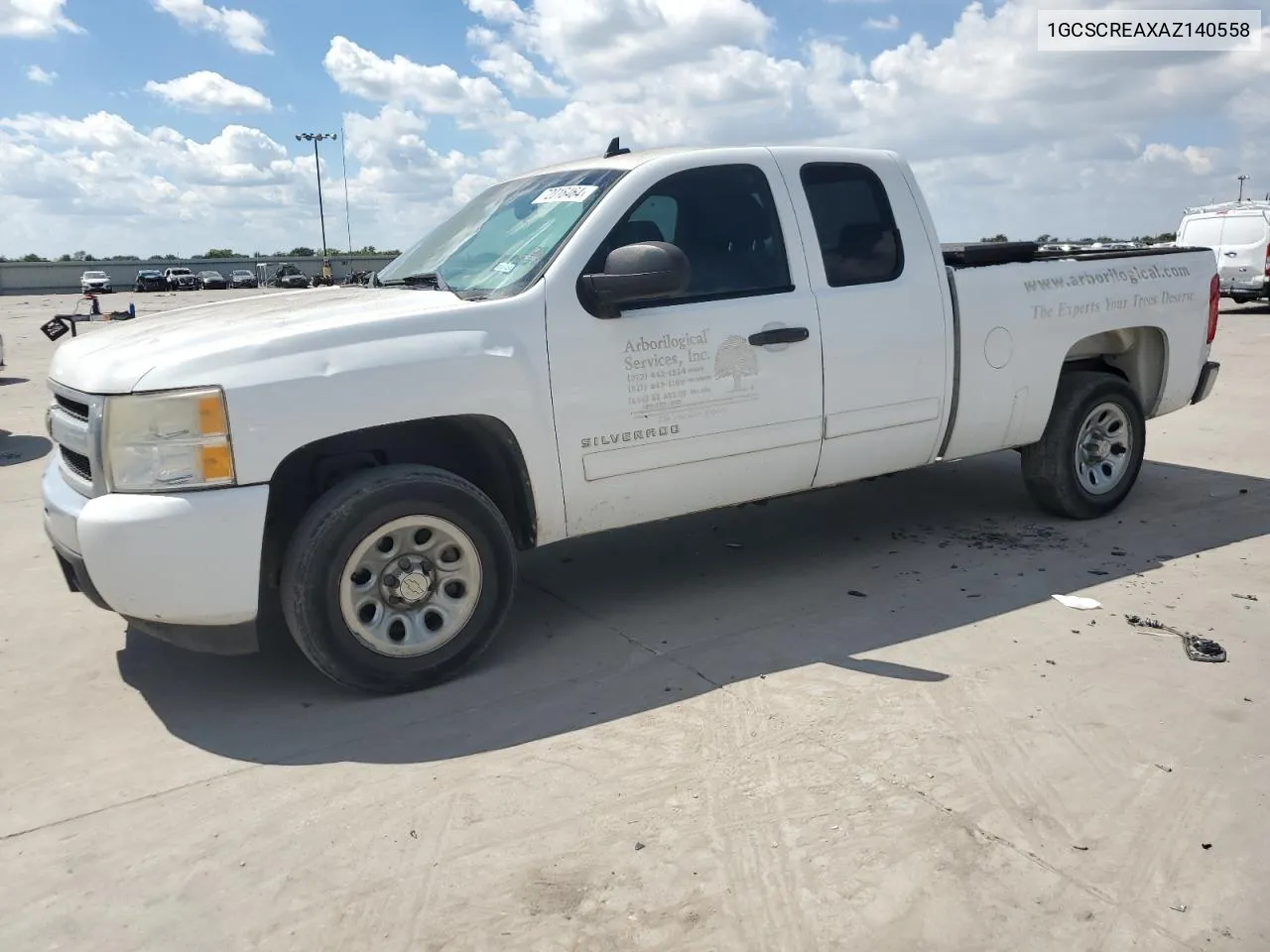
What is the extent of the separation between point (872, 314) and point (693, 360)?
3.43 ft

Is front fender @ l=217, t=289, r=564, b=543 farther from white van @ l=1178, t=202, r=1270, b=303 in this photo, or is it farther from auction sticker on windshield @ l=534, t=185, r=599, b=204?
white van @ l=1178, t=202, r=1270, b=303

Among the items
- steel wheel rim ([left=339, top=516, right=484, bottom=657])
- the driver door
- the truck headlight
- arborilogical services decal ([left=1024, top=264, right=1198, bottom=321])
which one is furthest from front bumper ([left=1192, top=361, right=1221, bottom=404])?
the truck headlight

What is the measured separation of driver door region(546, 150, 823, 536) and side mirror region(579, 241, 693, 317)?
171 millimetres

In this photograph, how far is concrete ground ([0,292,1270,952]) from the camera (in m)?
2.76

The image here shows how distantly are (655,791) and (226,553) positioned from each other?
67.4 inches

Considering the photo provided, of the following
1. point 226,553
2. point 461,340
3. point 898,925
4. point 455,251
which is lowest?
point 898,925

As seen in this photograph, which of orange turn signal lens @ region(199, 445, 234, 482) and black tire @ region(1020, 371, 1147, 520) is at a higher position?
orange turn signal lens @ region(199, 445, 234, 482)

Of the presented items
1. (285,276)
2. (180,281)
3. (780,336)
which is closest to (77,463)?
(780,336)

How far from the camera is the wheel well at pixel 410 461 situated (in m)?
4.07

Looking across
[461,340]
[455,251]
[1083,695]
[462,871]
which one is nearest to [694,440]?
[461,340]

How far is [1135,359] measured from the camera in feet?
21.3

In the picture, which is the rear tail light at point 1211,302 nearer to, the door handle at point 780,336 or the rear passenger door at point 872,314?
the rear passenger door at point 872,314

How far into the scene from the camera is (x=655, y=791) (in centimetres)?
334

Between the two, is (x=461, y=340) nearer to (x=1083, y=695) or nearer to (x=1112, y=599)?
(x=1083, y=695)
